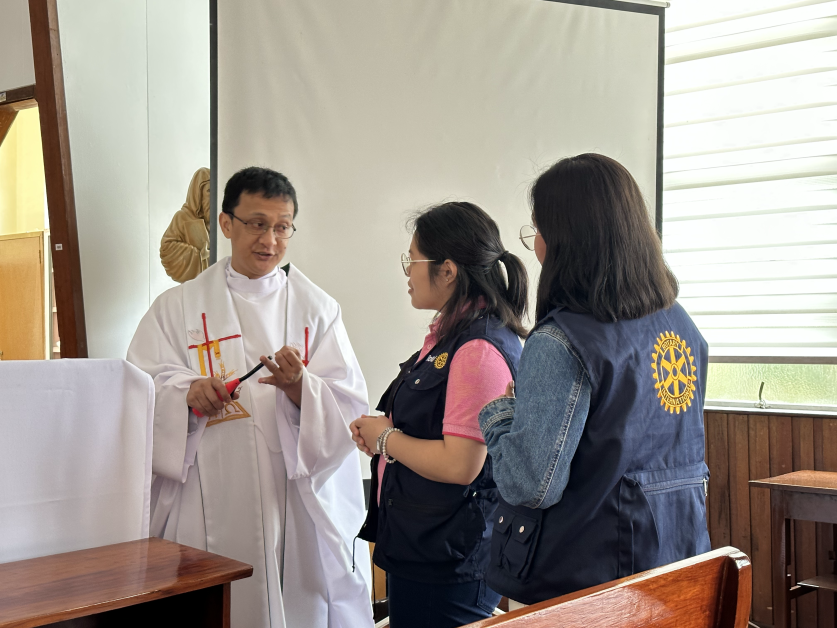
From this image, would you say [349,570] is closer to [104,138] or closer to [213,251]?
[213,251]

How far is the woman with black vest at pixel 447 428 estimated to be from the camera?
149 cm

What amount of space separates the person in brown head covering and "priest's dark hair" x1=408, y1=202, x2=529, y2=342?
1598 millimetres

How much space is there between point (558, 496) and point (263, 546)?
1.10 meters

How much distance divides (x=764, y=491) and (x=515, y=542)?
263 centimetres

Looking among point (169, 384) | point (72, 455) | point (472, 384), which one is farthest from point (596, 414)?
point (169, 384)

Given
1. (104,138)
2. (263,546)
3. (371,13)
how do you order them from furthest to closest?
(104,138), (371,13), (263,546)

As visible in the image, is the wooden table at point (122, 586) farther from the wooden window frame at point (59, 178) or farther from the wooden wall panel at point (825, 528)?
the wooden wall panel at point (825, 528)

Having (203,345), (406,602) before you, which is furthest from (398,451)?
(203,345)

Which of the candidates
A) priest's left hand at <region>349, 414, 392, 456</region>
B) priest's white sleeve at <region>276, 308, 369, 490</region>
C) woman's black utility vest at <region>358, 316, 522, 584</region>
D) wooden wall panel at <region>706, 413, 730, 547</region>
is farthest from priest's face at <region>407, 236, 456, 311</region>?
wooden wall panel at <region>706, 413, 730, 547</region>

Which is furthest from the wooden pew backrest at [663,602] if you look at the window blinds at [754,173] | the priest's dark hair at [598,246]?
the window blinds at [754,173]

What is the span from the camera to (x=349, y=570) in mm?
2041

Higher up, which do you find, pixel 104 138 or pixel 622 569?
pixel 104 138

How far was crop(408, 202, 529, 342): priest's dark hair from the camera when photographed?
161cm

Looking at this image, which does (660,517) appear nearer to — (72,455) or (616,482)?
(616,482)
